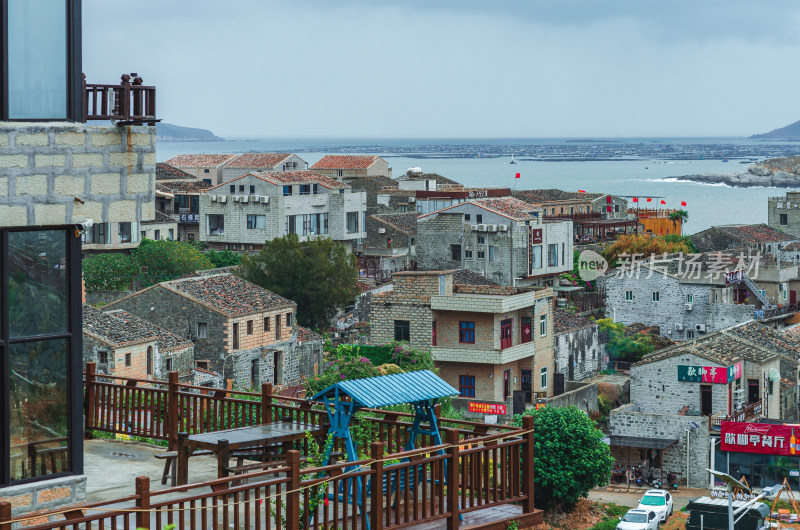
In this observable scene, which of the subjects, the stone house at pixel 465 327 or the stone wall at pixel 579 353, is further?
the stone wall at pixel 579 353

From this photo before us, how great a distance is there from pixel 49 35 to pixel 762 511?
28250 millimetres

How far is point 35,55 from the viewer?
324 inches

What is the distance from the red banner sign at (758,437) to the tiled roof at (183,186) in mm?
45200

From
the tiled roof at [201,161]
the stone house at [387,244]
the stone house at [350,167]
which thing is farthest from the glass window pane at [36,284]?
the tiled roof at [201,161]

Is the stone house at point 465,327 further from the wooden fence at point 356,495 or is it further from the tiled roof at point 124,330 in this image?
the wooden fence at point 356,495

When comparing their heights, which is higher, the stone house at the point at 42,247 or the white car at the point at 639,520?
the stone house at the point at 42,247

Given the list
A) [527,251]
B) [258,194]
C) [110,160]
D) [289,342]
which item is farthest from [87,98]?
[258,194]

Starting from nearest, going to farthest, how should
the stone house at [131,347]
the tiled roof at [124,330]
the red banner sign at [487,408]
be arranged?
the stone house at [131,347], the tiled roof at [124,330], the red banner sign at [487,408]

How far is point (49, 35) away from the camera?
8.28 m

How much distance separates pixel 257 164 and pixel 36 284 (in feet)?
297

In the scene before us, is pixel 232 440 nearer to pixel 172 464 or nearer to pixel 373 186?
pixel 172 464

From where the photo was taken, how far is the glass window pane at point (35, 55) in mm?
8164

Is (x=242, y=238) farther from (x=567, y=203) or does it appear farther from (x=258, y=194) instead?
(x=567, y=203)

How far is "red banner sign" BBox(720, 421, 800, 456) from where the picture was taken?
3828 centimetres
